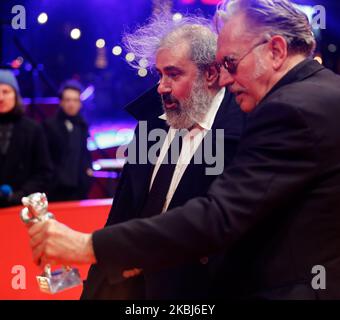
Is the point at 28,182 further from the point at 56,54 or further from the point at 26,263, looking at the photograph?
the point at 56,54

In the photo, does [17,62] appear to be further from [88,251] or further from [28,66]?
[88,251]

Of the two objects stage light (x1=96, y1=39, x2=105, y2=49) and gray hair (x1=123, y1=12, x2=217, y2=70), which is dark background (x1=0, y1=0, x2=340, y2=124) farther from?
gray hair (x1=123, y1=12, x2=217, y2=70)

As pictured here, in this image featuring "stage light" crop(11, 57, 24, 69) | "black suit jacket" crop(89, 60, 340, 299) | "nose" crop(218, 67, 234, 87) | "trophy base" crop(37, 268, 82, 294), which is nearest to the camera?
"black suit jacket" crop(89, 60, 340, 299)

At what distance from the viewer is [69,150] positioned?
5.11 m

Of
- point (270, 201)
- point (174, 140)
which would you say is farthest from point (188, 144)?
point (270, 201)

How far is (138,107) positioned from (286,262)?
0.90 m

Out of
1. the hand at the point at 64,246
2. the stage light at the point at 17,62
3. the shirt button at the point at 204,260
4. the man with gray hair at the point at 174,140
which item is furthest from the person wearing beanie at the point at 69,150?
the hand at the point at 64,246

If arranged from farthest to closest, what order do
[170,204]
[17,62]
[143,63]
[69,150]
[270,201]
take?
[17,62] < [69,150] < [143,63] < [170,204] < [270,201]

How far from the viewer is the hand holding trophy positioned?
159 centimetres

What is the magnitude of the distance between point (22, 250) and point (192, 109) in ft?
4.05

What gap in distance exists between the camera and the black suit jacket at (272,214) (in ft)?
4.95

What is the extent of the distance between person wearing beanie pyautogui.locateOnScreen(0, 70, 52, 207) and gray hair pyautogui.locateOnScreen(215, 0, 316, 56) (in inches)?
83.3

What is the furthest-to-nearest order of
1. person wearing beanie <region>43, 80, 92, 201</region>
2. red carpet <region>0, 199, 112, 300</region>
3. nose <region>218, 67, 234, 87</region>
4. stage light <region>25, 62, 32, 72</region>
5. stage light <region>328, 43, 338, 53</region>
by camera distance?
stage light <region>25, 62, 32, 72</region>, stage light <region>328, 43, 338, 53</region>, person wearing beanie <region>43, 80, 92, 201</region>, red carpet <region>0, 199, 112, 300</region>, nose <region>218, 67, 234, 87</region>

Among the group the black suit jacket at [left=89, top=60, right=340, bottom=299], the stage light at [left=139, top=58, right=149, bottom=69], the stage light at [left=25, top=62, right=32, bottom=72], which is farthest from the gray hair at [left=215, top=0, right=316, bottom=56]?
the stage light at [left=25, top=62, right=32, bottom=72]
